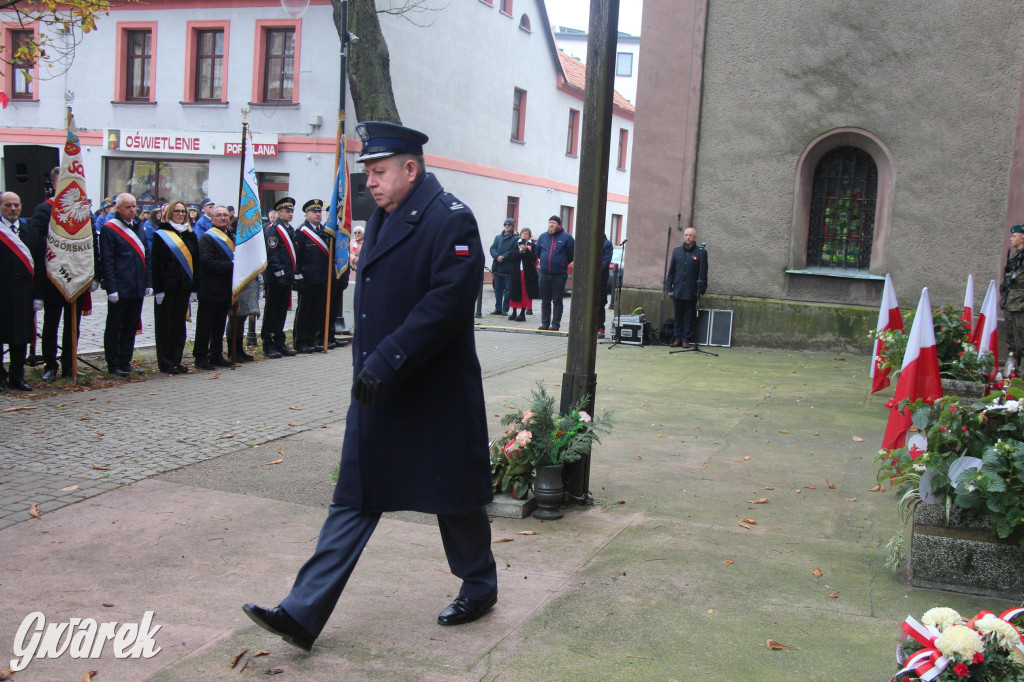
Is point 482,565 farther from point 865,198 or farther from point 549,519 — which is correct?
point 865,198

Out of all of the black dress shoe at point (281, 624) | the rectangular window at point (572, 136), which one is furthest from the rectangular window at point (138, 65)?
the black dress shoe at point (281, 624)

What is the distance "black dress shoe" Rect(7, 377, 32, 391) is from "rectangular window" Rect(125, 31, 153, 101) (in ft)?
60.7

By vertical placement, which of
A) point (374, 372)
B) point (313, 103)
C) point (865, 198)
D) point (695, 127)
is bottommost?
point (374, 372)

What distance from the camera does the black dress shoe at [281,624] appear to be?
3.53 meters

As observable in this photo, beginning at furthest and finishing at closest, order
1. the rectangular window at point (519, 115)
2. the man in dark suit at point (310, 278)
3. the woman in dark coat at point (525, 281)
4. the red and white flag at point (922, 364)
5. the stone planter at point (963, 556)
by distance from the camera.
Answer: the rectangular window at point (519, 115) < the woman in dark coat at point (525, 281) < the man in dark suit at point (310, 278) < the red and white flag at point (922, 364) < the stone planter at point (963, 556)

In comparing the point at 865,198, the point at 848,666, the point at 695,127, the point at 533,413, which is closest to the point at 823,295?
the point at 865,198

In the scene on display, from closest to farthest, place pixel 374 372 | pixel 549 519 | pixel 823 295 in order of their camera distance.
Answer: pixel 374 372
pixel 549 519
pixel 823 295

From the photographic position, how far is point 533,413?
586 cm

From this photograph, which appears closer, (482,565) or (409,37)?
(482,565)

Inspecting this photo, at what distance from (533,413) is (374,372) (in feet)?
7.90

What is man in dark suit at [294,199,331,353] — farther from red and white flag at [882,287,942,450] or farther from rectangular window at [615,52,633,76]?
rectangular window at [615,52,633,76]

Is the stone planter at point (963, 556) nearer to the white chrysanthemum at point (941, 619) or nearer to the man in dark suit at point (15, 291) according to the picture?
the white chrysanthemum at point (941, 619)

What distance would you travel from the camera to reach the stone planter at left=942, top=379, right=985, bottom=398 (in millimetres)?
8500

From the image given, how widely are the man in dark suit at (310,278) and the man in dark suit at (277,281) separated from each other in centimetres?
35
